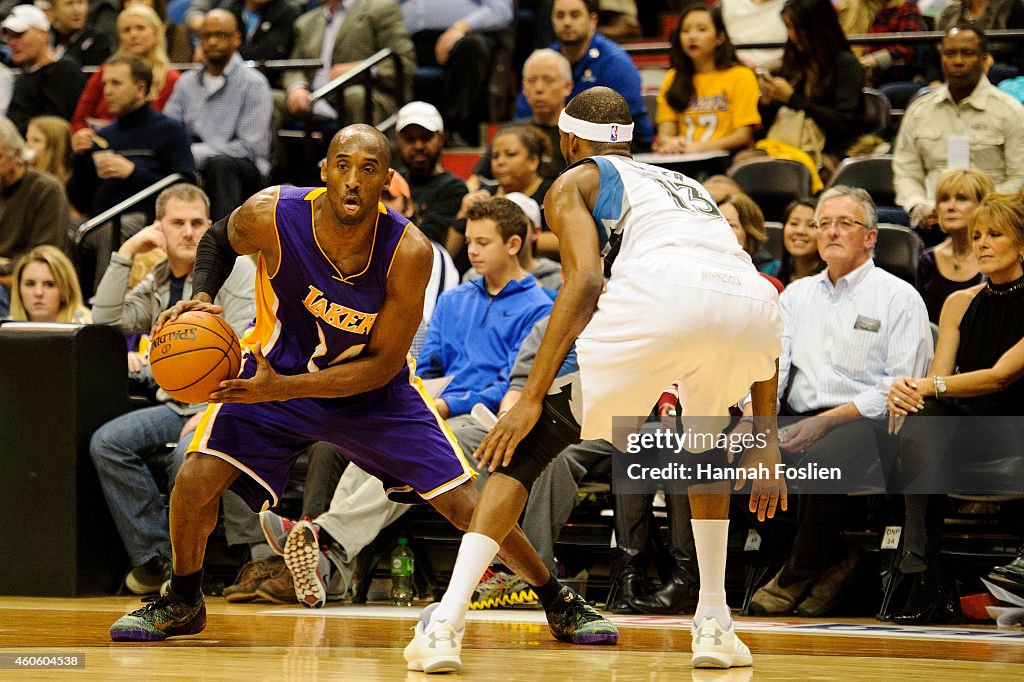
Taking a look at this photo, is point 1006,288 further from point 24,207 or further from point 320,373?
point 24,207

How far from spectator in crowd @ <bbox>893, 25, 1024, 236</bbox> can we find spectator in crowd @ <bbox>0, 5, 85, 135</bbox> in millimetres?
6167

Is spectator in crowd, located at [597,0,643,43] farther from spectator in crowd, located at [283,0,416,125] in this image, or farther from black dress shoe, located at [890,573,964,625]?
black dress shoe, located at [890,573,964,625]

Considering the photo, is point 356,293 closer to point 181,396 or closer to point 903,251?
point 181,396

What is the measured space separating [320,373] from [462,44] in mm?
5790

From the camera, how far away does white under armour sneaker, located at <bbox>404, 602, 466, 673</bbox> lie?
12.2 ft

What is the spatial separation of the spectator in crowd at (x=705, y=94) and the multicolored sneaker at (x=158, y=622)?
4727mm

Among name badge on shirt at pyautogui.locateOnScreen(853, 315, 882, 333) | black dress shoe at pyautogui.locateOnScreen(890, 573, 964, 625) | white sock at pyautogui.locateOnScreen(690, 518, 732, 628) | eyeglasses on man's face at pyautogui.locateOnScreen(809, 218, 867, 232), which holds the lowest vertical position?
black dress shoe at pyautogui.locateOnScreen(890, 573, 964, 625)

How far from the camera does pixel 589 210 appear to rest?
3986mm

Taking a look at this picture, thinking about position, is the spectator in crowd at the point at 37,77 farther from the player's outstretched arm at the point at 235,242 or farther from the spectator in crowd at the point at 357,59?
the player's outstretched arm at the point at 235,242

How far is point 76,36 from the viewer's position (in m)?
11.1

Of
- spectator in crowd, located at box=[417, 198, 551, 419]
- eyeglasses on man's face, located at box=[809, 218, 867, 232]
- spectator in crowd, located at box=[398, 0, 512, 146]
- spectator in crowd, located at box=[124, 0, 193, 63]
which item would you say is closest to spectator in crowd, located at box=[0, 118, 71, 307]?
spectator in crowd, located at box=[398, 0, 512, 146]

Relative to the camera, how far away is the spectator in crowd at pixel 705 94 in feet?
27.2

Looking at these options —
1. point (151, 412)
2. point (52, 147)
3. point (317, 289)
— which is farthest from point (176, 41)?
point (317, 289)

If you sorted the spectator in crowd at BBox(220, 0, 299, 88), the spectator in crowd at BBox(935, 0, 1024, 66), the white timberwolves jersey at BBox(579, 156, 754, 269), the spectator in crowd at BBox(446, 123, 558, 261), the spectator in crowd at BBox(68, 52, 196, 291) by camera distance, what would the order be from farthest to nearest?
the spectator in crowd at BBox(220, 0, 299, 88)
the spectator in crowd at BBox(935, 0, 1024, 66)
the spectator in crowd at BBox(68, 52, 196, 291)
the spectator in crowd at BBox(446, 123, 558, 261)
the white timberwolves jersey at BBox(579, 156, 754, 269)
